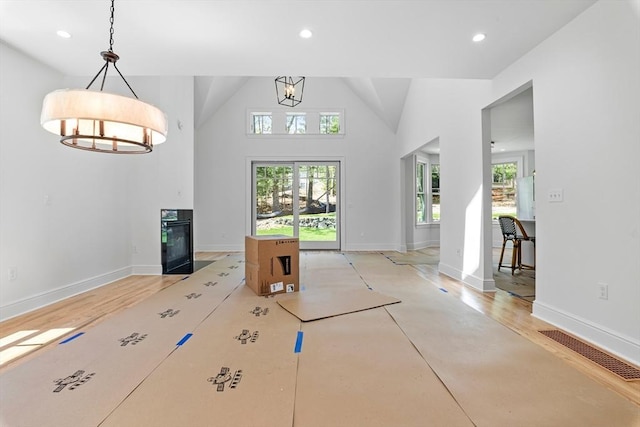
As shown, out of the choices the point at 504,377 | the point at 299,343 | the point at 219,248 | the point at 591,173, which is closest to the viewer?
the point at 504,377

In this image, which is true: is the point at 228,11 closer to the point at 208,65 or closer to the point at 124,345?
the point at 208,65

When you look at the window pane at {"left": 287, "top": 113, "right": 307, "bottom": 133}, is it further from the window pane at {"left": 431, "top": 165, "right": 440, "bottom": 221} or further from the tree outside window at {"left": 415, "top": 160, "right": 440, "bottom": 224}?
the window pane at {"left": 431, "top": 165, "right": 440, "bottom": 221}

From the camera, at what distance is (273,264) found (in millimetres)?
3402

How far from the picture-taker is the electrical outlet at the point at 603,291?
2146mm

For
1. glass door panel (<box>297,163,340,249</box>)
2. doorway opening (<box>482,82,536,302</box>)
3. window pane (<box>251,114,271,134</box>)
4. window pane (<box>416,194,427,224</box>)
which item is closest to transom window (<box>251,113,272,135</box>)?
window pane (<box>251,114,271,134</box>)

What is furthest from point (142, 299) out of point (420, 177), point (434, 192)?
point (434, 192)

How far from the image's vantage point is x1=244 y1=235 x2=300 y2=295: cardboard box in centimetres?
332

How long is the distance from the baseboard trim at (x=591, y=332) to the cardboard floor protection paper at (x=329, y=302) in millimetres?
1285

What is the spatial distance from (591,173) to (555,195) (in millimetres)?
376

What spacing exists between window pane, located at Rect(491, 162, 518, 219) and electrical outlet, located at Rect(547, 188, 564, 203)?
5.79 meters

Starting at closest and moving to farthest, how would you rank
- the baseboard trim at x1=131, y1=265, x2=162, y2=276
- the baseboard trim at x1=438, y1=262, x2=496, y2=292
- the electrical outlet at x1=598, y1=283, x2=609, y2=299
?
the electrical outlet at x1=598, y1=283, x2=609, y2=299 < the baseboard trim at x1=438, y1=262, x2=496, y2=292 < the baseboard trim at x1=131, y1=265, x2=162, y2=276

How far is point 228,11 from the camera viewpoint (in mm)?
2305

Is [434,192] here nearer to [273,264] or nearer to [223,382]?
[273,264]

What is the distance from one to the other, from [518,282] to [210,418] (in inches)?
166
